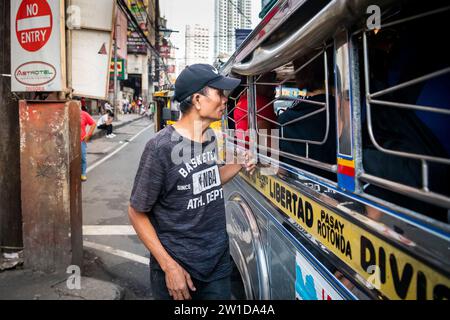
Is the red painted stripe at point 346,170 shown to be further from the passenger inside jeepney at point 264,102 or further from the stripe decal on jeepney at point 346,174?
the passenger inside jeepney at point 264,102


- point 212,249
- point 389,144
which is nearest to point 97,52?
point 212,249

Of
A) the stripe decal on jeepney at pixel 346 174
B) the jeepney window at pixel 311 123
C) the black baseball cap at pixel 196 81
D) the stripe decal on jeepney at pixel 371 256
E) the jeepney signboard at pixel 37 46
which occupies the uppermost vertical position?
the jeepney signboard at pixel 37 46

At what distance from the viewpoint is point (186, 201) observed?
1875 mm

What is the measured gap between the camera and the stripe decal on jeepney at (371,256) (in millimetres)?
995

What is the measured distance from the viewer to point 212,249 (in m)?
1.95

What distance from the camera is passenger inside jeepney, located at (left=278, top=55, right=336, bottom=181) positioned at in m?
1.90

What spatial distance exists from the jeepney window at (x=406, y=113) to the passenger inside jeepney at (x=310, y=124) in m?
0.33

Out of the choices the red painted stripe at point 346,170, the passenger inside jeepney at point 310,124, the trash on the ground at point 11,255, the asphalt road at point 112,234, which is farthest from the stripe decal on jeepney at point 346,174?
the trash on the ground at point 11,255

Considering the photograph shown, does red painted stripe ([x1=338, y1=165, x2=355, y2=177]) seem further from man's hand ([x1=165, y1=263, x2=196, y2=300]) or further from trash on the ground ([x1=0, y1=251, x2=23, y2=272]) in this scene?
trash on the ground ([x1=0, y1=251, x2=23, y2=272])

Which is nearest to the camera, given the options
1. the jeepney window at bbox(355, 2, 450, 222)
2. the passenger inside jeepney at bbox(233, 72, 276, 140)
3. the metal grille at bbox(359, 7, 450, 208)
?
the metal grille at bbox(359, 7, 450, 208)

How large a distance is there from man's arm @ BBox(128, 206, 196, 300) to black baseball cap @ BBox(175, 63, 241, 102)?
0.67 meters

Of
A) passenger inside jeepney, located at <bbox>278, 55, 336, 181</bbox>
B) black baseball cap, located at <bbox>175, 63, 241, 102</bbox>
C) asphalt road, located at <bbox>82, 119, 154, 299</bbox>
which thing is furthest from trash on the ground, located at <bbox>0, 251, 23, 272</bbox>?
passenger inside jeepney, located at <bbox>278, 55, 336, 181</bbox>

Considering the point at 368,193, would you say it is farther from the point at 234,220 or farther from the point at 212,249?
the point at 234,220
